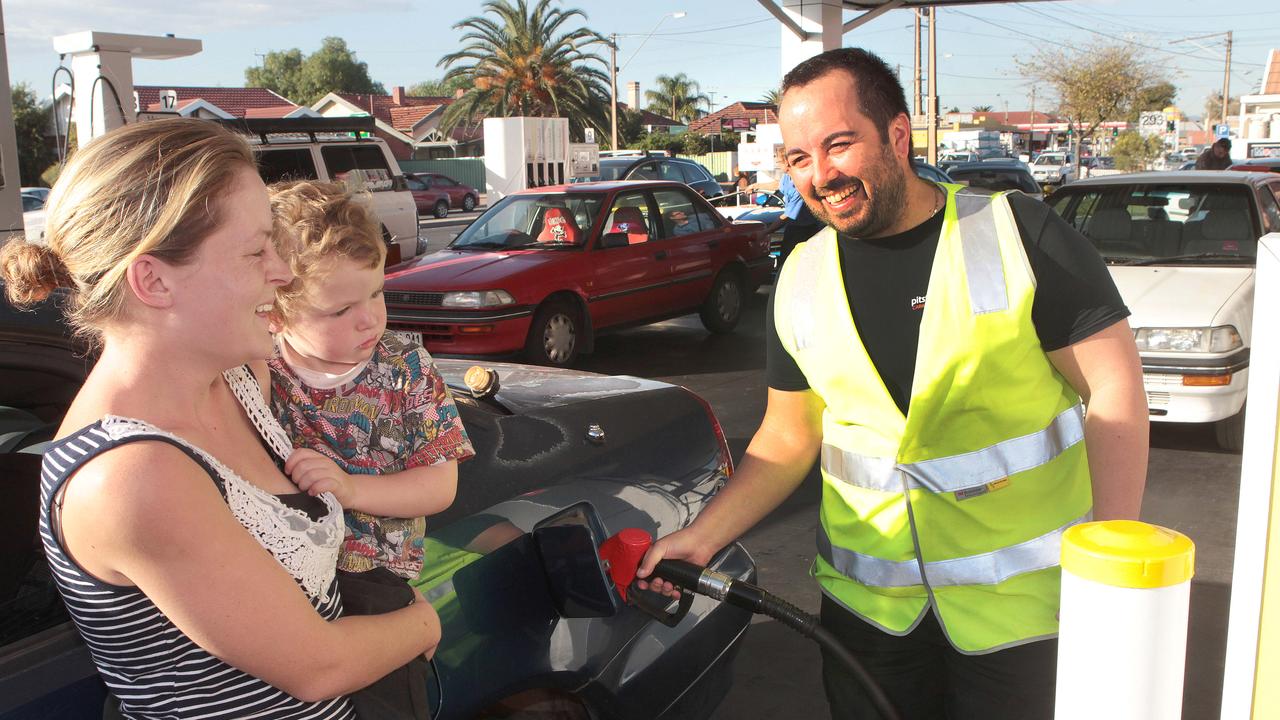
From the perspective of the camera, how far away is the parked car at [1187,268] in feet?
19.9

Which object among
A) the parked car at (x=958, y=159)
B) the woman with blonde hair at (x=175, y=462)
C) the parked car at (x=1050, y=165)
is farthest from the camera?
the parked car at (x=1050, y=165)

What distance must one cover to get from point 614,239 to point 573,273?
640 millimetres

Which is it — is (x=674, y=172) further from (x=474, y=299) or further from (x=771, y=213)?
(x=474, y=299)

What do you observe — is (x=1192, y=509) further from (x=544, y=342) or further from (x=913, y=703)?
(x=544, y=342)

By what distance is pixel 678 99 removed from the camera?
76.3m

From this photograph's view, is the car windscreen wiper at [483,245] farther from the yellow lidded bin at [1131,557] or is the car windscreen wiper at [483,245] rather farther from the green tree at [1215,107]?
the green tree at [1215,107]

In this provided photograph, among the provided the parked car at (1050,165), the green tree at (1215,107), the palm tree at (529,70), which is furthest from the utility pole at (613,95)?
the green tree at (1215,107)

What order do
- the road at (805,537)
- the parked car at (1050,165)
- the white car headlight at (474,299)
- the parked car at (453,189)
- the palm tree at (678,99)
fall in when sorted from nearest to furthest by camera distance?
the road at (805,537) < the white car headlight at (474,299) < the parked car at (453,189) < the parked car at (1050,165) < the palm tree at (678,99)

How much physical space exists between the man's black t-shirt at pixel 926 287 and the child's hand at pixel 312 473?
960 mm

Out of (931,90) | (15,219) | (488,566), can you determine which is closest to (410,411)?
(488,566)

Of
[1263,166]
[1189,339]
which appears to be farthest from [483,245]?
[1263,166]

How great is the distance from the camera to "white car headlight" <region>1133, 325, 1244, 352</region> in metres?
6.03

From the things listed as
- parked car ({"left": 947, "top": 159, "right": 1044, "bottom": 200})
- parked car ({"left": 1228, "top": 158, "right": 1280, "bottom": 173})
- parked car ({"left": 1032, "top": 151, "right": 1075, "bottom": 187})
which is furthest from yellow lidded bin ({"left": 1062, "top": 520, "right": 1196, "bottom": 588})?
parked car ({"left": 1032, "top": 151, "right": 1075, "bottom": 187})

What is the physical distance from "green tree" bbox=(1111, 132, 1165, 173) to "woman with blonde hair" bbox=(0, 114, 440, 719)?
44229mm
